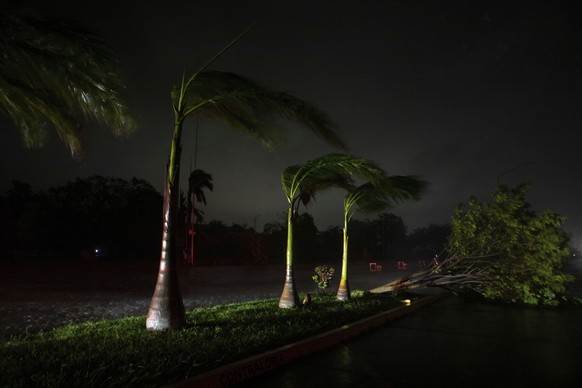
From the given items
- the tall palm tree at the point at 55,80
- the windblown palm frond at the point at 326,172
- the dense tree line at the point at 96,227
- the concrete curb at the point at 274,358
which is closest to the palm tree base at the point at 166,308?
the concrete curb at the point at 274,358

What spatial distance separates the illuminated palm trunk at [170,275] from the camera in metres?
7.26

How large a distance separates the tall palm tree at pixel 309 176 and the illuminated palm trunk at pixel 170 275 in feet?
12.3

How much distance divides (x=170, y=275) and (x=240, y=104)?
3.50m

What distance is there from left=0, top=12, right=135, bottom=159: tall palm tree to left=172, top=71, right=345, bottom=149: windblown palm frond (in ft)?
4.12

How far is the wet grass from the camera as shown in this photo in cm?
472

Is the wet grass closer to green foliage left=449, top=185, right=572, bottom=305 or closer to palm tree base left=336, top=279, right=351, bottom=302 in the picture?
palm tree base left=336, top=279, right=351, bottom=302

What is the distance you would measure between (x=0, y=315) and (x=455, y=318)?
11240 mm

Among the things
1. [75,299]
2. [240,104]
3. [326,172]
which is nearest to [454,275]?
[326,172]

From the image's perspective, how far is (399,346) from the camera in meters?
7.86

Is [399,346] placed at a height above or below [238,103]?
below

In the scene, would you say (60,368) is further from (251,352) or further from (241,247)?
(241,247)

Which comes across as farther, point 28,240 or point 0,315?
point 28,240

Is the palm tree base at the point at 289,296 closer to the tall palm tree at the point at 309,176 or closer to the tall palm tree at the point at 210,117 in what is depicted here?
the tall palm tree at the point at 309,176

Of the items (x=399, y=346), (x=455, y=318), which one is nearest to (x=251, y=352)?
(x=399, y=346)
